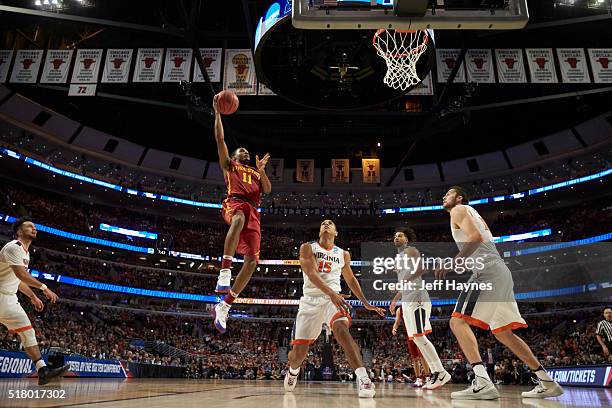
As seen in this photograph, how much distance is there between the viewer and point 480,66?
47.1 ft

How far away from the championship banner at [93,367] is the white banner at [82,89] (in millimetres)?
8004

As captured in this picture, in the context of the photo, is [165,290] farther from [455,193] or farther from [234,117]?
[455,193]

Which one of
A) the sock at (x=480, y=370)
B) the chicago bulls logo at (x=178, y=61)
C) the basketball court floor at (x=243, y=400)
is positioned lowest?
the basketball court floor at (x=243, y=400)

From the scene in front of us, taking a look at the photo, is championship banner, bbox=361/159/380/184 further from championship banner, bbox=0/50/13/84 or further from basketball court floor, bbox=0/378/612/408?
basketball court floor, bbox=0/378/612/408

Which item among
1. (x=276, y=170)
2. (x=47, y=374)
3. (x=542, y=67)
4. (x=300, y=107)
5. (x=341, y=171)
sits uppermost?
(x=300, y=107)

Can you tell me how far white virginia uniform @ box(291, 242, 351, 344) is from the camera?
575 centimetres

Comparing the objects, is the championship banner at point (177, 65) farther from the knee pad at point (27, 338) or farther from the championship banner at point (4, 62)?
the knee pad at point (27, 338)

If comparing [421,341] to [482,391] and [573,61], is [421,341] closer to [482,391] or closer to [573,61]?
[482,391]

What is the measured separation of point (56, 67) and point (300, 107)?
11.6m

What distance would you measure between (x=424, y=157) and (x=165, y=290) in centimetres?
2169

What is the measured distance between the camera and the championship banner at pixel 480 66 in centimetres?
1419

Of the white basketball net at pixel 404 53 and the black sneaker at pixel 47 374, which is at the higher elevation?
the white basketball net at pixel 404 53

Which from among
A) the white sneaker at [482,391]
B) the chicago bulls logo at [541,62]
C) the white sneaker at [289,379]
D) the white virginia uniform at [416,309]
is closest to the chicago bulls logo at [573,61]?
the chicago bulls logo at [541,62]

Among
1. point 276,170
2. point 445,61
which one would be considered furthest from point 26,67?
point 276,170
